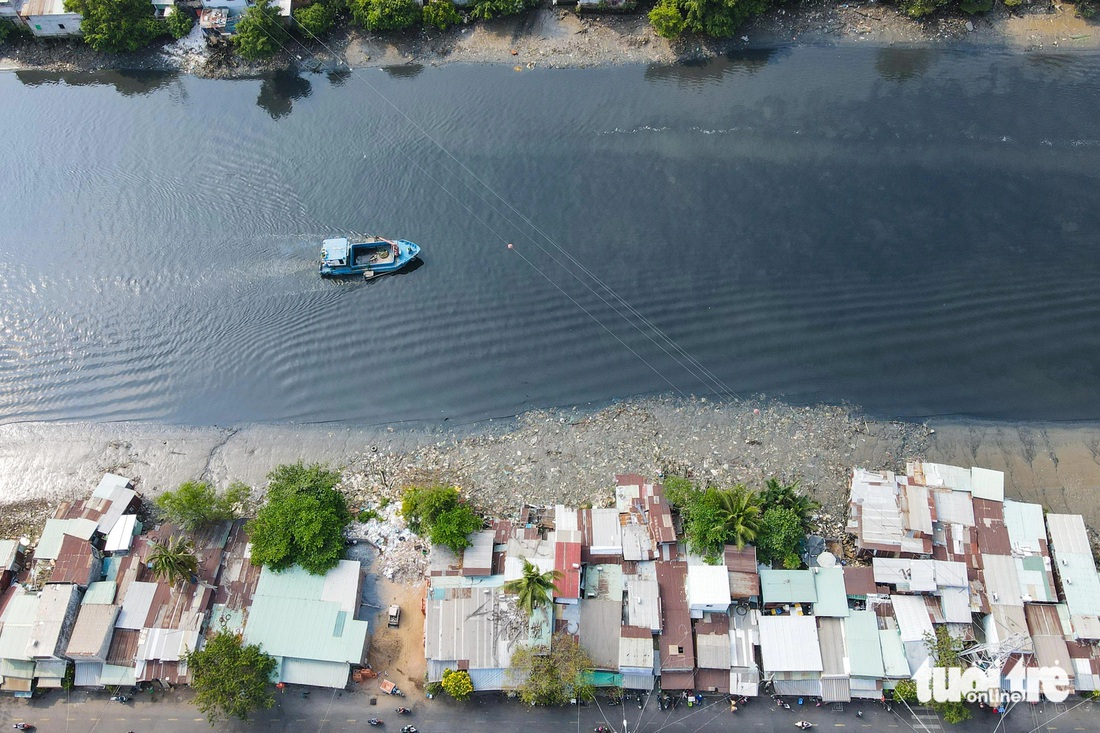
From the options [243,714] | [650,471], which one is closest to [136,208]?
[243,714]

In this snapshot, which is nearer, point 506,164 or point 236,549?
point 236,549

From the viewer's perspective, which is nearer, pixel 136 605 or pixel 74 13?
pixel 136 605

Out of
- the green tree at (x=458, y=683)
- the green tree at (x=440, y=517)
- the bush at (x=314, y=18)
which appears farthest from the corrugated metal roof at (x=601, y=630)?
the bush at (x=314, y=18)

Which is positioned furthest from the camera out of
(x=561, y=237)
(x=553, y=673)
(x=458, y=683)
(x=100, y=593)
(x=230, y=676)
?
(x=561, y=237)

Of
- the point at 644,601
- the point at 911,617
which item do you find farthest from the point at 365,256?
the point at 911,617

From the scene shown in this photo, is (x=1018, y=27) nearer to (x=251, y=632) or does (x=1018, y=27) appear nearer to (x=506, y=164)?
(x=506, y=164)

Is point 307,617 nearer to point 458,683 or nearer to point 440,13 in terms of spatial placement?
point 458,683

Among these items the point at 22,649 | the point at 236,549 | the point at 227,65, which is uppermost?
the point at 227,65
